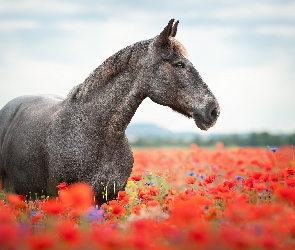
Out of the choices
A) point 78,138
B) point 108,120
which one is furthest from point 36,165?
point 108,120

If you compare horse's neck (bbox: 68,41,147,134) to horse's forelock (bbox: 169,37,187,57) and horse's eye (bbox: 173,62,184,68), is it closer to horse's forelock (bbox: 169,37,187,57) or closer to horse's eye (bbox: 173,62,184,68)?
horse's forelock (bbox: 169,37,187,57)

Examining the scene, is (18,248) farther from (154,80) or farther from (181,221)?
(154,80)

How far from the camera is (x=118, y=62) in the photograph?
598cm

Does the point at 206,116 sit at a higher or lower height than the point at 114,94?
lower

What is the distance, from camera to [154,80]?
18.7 ft

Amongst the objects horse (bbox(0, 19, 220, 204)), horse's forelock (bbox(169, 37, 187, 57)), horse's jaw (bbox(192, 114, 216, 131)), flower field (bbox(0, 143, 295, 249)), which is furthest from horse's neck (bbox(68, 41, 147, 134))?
flower field (bbox(0, 143, 295, 249))

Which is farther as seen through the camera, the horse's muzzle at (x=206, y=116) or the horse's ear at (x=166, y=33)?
the horse's ear at (x=166, y=33)

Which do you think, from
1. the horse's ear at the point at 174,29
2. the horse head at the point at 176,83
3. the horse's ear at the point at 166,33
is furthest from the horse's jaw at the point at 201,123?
the horse's ear at the point at 174,29

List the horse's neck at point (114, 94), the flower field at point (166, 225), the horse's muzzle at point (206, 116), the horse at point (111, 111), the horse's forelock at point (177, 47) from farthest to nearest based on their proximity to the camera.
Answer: the horse's neck at point (114, 94), the horse's forelock at point (177, 47), the horse at point (111, 111), the horse's muzzle at point (206, 116), the flower field at point (166, 225)

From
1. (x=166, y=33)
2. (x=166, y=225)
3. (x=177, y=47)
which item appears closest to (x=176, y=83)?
(x=177, y=47)

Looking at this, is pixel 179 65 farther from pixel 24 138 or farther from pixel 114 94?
pixel 24 138

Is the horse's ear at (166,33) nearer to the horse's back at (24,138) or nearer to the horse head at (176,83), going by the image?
the horse head at (176,83)

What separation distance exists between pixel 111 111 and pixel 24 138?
1.70m

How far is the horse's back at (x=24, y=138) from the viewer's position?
6.64 metres
